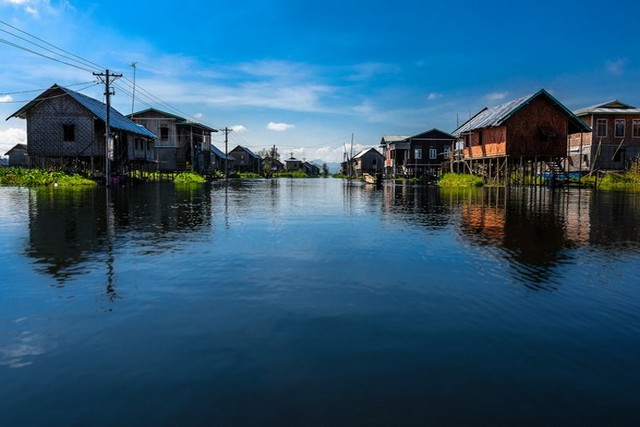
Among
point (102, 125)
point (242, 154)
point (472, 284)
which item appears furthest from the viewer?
point (242, 154)

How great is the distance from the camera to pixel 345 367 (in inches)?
185

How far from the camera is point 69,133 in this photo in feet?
137

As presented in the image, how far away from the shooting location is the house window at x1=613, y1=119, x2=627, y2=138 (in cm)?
5253

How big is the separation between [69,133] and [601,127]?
2084 inches

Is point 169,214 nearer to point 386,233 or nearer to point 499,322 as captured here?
point 386,233

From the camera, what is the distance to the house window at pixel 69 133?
136 feet

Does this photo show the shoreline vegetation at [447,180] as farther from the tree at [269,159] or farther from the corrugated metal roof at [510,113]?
the tree at [269,159]

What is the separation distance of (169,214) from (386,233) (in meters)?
8.91

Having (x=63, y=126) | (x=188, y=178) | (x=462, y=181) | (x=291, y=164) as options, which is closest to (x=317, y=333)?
(x=63, y=126)

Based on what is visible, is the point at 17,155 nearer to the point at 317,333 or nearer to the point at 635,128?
the point at 635,128

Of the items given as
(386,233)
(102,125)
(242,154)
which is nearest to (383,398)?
(386,233)

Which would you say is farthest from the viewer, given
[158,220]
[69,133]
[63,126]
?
[69,133]

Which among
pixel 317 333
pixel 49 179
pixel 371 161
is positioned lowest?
pixel 317 333

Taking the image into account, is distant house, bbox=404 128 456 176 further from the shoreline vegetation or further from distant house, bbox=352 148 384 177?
distant house, bbox=352 148 384 177
